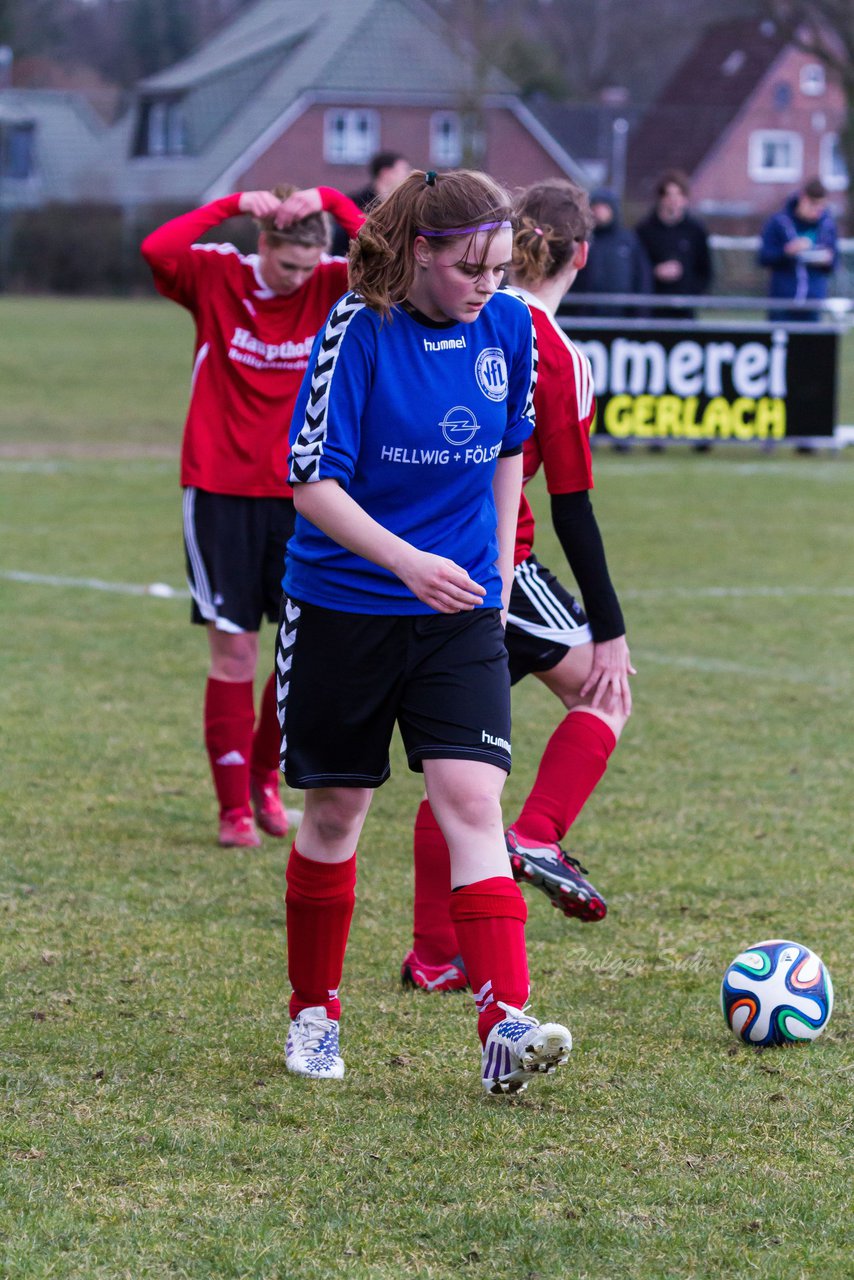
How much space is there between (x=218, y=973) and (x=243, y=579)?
153cm

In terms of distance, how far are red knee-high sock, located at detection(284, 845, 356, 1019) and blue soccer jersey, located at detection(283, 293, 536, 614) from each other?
1.98ft

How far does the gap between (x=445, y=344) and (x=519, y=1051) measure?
4.31 ft

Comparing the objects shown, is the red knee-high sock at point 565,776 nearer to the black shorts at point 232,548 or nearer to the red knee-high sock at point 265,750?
the black shorts at point 232,548

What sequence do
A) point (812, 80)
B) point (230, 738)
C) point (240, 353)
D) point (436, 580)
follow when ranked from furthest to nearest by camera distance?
point (812, 80), point (230, 738), point (240, 353), point (436, 580)

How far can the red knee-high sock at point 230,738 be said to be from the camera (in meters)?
5.46

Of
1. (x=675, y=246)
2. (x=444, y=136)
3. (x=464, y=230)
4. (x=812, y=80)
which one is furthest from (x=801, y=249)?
(x=812, y=80)

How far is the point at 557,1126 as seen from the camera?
3.33 m

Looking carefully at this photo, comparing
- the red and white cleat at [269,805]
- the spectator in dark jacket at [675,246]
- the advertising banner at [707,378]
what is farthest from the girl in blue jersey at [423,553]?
the spectator in dark jacket at [675,246]

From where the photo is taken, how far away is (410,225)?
3258 mm

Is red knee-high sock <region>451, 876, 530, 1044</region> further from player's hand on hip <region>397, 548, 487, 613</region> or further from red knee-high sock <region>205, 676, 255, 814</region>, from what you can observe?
red knee-high sock <region>205, 676, 255, 814</region>

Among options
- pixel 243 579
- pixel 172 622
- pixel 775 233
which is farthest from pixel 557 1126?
pixel 775 233

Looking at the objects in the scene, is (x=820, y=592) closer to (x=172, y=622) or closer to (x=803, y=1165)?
(x=172, y=622)

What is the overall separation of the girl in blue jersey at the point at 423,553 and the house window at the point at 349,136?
5676 centimetres

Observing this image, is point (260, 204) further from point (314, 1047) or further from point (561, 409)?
point (314, 1047)
